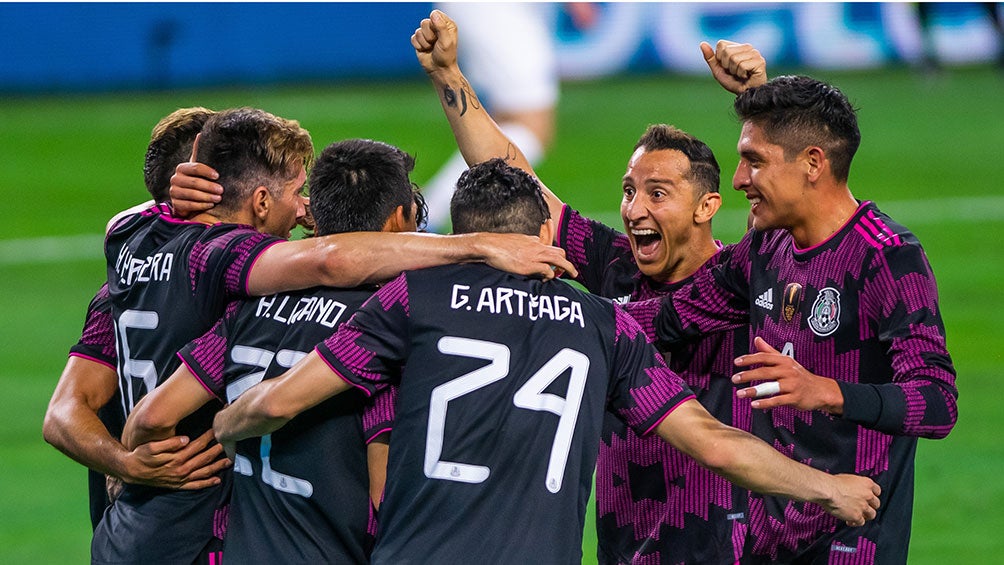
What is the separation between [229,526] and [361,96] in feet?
64.1

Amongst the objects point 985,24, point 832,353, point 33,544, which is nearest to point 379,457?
point 832,353

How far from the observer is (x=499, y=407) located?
3998 millimetres

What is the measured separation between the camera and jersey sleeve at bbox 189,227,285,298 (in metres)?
4.51

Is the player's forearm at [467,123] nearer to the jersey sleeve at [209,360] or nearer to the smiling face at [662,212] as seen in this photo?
the smiling face at [662,212]

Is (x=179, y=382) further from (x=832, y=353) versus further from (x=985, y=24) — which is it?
(x=985, y=24)

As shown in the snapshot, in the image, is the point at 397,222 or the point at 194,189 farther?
the point at 194,189

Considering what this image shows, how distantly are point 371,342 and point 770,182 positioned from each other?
5.00 ft

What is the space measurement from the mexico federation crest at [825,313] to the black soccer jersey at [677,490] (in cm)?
53

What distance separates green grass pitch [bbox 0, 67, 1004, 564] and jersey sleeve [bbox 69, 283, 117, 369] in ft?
9.25

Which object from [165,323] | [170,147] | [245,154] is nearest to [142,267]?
[165,323]

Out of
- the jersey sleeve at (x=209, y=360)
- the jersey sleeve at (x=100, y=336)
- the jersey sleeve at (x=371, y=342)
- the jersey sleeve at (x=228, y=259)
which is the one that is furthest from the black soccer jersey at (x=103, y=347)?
the jersey sleeve at (x=371, y=342)

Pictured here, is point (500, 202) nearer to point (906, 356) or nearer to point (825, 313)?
point (825, 313)

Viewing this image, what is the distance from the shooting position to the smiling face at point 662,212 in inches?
207

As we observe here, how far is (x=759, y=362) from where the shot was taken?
13.4ft
